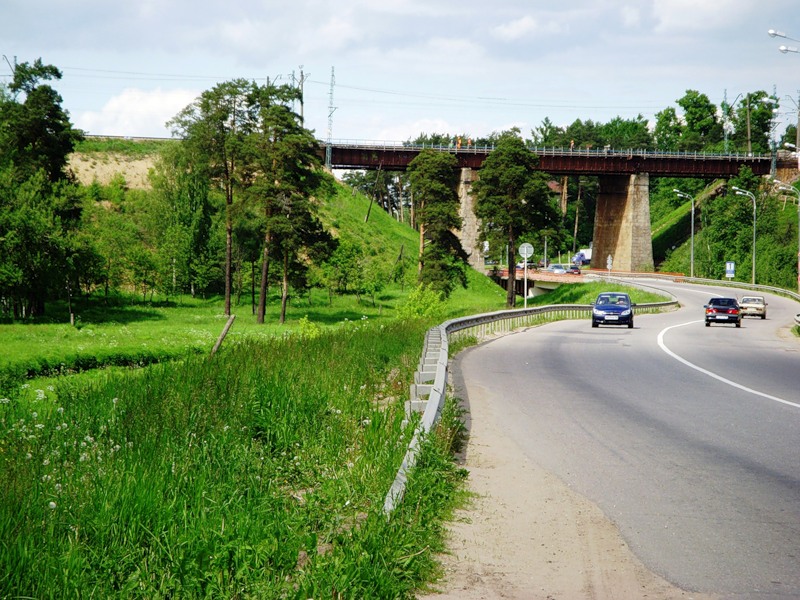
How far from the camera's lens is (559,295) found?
86875 mm

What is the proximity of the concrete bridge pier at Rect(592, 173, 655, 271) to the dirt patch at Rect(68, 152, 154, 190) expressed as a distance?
5736 centimetres

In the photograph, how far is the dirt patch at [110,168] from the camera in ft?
363

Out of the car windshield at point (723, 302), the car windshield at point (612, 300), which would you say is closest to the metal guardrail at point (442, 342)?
the car windshield at point (612, 300)

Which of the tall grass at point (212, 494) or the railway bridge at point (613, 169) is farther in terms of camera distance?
the railway bridge at point (613, 169)

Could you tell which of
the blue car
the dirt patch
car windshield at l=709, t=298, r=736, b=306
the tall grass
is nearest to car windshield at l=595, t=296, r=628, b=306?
the blue car

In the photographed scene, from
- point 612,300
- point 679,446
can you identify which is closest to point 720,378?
point 679,446

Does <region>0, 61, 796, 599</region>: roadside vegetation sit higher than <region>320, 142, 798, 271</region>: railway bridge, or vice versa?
<region>320, 142, 798, 271</region>: railway bridge

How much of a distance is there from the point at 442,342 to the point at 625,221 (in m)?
91.2

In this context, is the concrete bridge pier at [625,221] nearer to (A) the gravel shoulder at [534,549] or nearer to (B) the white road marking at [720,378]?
(B) the white road marking at [720,378]

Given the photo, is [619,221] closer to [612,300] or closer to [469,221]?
[469,221]

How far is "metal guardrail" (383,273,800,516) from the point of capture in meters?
7.52

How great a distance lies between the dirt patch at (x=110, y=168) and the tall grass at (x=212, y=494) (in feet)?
344

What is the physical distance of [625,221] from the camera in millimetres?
104188

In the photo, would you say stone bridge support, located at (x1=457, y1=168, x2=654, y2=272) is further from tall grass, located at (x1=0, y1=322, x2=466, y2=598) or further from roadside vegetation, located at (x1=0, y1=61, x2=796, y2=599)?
tall grass, located at (x1=0, y1=322, x2=466, y2=598)
